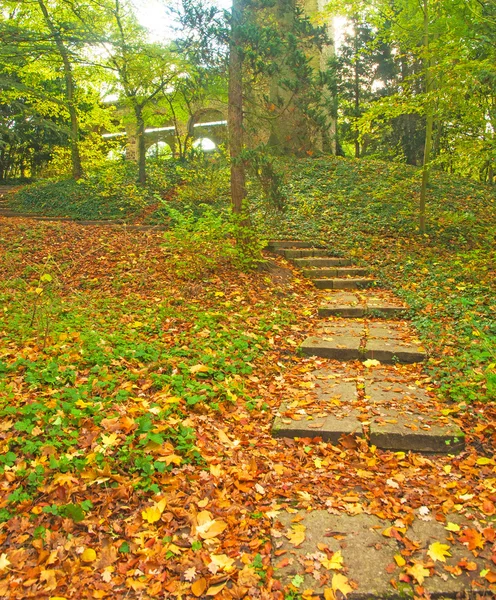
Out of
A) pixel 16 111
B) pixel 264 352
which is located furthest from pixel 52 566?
pixel 16 111

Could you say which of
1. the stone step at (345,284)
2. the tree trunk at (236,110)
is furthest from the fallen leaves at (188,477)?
the tree trunk at (236,110)

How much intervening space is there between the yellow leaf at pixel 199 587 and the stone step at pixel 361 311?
4512 mm

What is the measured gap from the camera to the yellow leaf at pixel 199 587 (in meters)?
2.21

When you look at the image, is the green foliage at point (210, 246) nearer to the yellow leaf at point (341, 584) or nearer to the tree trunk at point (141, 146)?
the yellow leaf at point (341, 584)

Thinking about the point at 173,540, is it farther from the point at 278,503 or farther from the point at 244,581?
the point at 278,503

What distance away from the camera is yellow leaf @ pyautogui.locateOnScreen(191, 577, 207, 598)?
7.26 ft

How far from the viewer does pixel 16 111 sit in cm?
1855

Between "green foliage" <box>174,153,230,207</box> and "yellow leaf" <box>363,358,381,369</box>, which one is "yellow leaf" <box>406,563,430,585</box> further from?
"green foliage" <box>174,153,230,207</box>

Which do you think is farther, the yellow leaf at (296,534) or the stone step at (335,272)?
the stone step at (335,272)

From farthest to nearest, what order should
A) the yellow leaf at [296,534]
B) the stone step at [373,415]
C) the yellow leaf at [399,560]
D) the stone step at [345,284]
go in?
the stone step at [345,284], the stone step at [373,415], the yellow leaf at [296,534], the yellow leaf at [399,560]

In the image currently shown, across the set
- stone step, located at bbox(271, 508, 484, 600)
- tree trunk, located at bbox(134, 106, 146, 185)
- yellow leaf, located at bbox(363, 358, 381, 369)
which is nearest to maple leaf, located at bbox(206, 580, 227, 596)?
stone step, located at bbox(271, 508, 484, 600)

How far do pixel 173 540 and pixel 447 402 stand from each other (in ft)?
8.73

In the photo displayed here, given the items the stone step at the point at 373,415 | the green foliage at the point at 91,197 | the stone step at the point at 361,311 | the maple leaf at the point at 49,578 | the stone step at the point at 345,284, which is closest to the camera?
the maple leaf at the point at 49,578

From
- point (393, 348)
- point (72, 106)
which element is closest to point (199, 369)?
point (393, 348)
